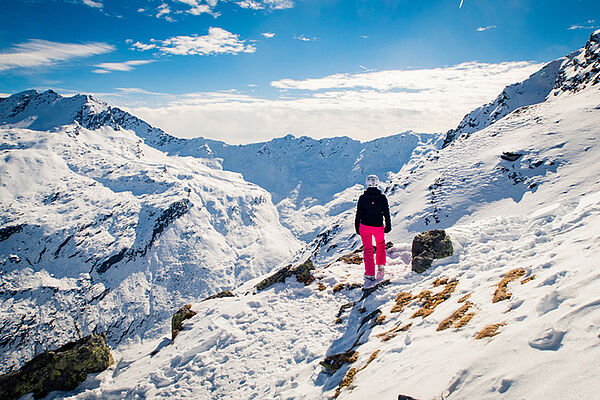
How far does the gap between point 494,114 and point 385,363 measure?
11150cm

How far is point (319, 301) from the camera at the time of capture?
42.5ft

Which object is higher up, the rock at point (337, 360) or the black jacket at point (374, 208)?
the black jacket at point (374, 208)

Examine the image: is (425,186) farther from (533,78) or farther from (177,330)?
(533,78)

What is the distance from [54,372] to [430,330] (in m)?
13.9

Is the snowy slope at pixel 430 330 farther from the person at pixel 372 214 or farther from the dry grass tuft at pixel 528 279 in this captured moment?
the person at pixel 372 214

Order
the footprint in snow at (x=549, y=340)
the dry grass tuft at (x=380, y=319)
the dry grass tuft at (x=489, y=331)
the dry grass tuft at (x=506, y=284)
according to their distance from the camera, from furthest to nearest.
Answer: the dry grass tuft at (x=380, y=319) < the dry grass tuft at (x=506, y=284) < the dry grass tuft at (x=489, y=331) < the footprint in snow at (x=549, y=340)

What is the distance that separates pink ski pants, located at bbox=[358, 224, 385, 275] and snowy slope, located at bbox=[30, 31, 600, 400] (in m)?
0.88

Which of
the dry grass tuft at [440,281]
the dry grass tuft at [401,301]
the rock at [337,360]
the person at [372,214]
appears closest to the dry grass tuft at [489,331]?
the rock at [337,360]

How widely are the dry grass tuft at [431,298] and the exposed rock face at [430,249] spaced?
218 centimetres

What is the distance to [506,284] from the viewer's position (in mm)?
7191

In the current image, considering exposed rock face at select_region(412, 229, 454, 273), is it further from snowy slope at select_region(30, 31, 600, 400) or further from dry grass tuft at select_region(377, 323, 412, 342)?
dry grass tuft at select_region(377, 323, 412, 342)

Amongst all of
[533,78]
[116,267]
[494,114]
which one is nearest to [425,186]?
[494,114]

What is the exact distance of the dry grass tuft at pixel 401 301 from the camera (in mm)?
9648

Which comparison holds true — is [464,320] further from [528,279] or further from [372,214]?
[372,214]
